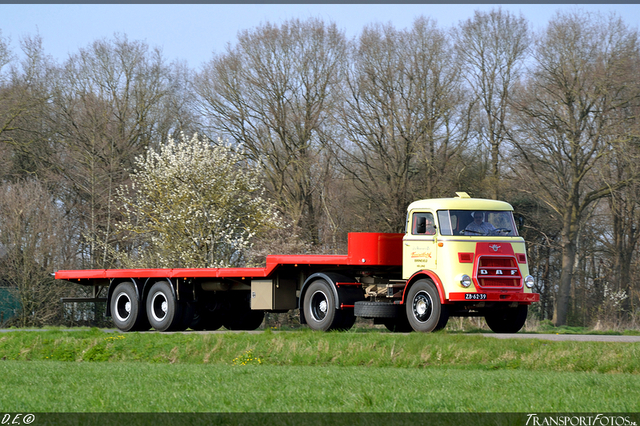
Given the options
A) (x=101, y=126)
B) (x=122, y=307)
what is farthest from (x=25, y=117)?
Result: (x=122, y=307)

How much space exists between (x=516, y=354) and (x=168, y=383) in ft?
20.3

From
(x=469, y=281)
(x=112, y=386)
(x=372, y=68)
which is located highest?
(x=372, y=68)

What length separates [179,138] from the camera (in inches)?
1726

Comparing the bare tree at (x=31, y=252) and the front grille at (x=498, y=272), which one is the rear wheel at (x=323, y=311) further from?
the bare tree at (x=31, y=252)

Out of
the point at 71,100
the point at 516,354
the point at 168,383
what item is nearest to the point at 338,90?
the point at 71,100

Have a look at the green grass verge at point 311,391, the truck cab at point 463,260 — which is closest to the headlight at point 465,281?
the truck cab at point 463,260

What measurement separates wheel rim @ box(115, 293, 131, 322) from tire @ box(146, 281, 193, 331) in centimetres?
72

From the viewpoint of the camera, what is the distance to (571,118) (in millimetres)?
34562

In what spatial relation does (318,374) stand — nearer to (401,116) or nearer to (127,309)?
(127,309)

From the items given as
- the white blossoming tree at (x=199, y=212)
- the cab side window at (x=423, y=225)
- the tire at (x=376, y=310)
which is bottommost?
the tire at (x=376, y=310)

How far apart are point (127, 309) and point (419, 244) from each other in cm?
887

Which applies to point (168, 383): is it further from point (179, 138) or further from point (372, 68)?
point (179, 138)

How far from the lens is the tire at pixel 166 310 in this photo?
2084 cm

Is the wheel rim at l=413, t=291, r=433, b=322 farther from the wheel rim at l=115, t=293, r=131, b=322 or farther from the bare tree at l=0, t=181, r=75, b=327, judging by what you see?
the bare tree at l=0, t=181, r=75, b=327
